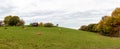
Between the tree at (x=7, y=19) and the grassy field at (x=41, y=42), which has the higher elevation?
the tree at (x=7, y=19)

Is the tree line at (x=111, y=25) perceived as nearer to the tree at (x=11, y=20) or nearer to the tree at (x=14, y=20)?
the tree at (x=14, y=20)

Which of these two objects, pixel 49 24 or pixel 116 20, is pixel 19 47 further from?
pixel 116 20

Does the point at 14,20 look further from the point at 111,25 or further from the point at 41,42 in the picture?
the point at 41,42

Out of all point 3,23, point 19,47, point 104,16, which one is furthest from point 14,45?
point 104,16

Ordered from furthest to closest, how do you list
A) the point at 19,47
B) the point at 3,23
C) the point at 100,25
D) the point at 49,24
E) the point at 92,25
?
the point at 92,25 < the point at 100,25 < the point at 49,24 < the point at 3,23 < the point at 19,47

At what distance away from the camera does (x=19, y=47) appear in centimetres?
2839

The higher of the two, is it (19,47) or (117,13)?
(117,13)

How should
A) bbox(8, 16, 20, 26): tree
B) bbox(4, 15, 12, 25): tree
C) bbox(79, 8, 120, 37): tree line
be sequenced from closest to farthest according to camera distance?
bbox(8, 16, 20, 26): tree < bbox(4, 15, 12, 25): tree < bbox(79, 8, 120, 37): tree line

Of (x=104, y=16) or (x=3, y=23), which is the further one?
(x=104, y=16)

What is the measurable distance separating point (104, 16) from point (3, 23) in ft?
121

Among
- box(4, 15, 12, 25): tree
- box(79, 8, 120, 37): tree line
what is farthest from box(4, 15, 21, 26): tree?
box(79, 8, 120, 37): tree line

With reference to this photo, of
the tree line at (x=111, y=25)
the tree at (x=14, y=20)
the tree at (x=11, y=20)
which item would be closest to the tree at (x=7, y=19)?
the tree at (x=11, y=20)

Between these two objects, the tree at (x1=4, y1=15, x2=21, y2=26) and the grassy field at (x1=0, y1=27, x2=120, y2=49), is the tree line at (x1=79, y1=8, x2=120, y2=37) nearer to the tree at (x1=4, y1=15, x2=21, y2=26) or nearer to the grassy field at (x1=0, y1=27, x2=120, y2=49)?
the tree at (x1=4, y1=15, x2=21, y2=26)

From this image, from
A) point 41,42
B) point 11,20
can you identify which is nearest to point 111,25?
point 11,20
